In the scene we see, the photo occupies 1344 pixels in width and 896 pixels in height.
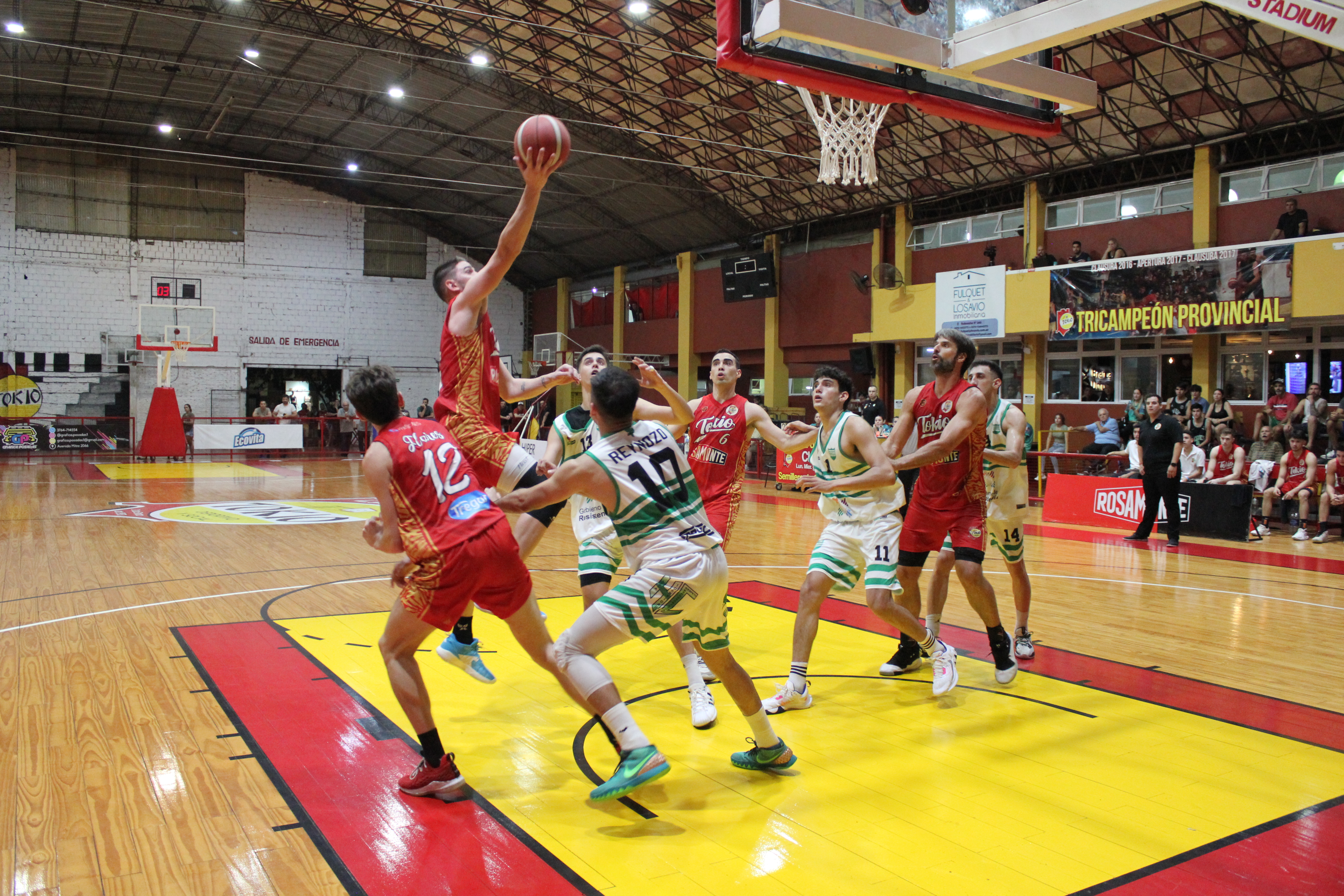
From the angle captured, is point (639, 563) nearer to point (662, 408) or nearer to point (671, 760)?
point (671, 760)

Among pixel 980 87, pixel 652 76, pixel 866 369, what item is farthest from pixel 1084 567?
pixel 652 76

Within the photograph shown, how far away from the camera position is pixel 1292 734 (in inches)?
182

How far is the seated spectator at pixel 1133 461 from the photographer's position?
44.6 ft

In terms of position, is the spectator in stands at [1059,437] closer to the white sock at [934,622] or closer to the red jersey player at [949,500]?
the white sock at [934,622]

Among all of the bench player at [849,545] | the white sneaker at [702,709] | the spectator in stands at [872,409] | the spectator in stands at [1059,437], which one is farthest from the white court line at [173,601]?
the spectator in stands at [1059,437]

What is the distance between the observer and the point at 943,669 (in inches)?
206

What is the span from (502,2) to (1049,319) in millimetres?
12793

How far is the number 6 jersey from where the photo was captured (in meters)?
3.63

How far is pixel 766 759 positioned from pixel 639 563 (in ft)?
3.41

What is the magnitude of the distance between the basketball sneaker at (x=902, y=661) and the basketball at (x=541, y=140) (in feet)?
11.5

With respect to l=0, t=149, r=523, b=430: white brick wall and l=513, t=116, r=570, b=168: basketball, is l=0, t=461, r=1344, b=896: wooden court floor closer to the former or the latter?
l=513, t=116, r=570, b=168: basketball

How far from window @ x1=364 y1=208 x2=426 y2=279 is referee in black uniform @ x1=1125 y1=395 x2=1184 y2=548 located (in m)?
26.0

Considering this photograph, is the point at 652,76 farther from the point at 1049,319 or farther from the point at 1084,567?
the point at 1084,567

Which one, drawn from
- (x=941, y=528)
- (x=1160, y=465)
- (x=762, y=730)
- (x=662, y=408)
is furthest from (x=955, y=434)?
(x=1160, y=465)
